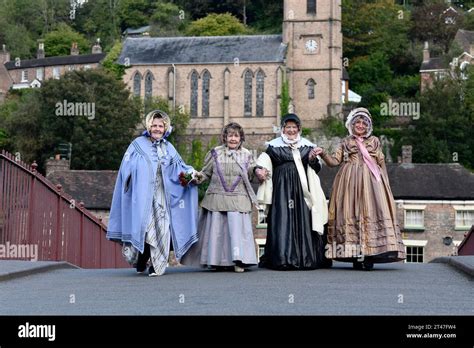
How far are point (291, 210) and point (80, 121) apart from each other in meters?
68.5

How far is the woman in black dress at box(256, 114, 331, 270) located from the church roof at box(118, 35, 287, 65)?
84776 millimetres

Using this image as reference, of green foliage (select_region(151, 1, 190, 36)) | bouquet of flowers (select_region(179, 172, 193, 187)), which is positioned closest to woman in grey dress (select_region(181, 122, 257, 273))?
bouquet of flowers (select_region(179, 172, 193, 187))

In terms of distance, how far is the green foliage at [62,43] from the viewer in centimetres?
14175

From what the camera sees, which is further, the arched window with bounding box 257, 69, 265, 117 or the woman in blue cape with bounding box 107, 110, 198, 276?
the arched window with bounding box 257, 69, 265, 117

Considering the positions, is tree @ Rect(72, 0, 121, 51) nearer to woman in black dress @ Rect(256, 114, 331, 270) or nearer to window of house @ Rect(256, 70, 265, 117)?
window of house @ Rect(256, 70, 265, 117)

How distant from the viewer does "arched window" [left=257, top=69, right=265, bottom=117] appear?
104 meters

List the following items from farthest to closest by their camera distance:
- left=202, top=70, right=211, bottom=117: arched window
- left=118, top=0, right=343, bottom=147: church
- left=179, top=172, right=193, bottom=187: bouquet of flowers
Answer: left=202, top=70, right=211, bottom=117: arched window, left=118, top=0, right=343, bottom=147: church, left=179, top=172, right=193, bottom=187: bouquet of flowers

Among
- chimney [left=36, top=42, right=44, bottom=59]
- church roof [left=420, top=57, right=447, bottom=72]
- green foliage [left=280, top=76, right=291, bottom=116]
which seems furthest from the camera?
chimney [left=36, top=42, right=44, bottom=59]

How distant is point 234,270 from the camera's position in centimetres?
1781

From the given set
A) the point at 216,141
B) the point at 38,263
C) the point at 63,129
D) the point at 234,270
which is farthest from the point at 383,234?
the point at 216,141

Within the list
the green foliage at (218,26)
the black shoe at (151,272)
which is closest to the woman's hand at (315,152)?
the black shoe at (151,272)

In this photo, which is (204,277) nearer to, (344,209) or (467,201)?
(344,209)

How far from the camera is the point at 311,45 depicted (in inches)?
4090
